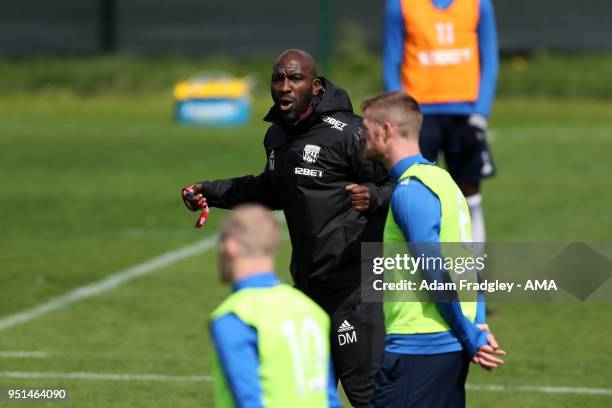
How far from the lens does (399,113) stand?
5.54 metres

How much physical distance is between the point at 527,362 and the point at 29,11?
26.9m

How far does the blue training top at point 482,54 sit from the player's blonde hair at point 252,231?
254 inches

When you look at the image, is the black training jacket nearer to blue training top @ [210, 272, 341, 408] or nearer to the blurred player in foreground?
blue training top @ [210, 272, 341, 408]

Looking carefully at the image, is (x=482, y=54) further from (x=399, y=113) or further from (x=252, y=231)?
(x=252, y=231)

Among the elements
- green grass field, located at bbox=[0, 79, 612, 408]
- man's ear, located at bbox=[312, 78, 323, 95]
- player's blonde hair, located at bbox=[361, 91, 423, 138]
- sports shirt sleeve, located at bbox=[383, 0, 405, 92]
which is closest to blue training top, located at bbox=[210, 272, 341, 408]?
player's blonde hair, located at bbox=[361, 91, 423, 138]

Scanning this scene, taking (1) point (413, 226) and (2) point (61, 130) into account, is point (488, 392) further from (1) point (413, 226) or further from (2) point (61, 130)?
(2) point (61, 130)

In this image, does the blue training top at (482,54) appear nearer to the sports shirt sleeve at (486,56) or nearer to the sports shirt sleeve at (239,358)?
the sports shirt sleeve at (486,56)

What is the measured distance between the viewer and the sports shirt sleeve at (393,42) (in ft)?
35.5

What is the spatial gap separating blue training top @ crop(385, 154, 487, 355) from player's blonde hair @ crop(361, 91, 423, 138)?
0.40 ft

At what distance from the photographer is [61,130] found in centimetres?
2445

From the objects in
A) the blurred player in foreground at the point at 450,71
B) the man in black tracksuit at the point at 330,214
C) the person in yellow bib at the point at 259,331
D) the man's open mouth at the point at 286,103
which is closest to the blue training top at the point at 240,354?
the person in yellow bib at the point at 259,331

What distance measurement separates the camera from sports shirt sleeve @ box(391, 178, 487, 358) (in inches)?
211

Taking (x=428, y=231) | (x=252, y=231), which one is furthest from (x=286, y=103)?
(x=252, y=231)

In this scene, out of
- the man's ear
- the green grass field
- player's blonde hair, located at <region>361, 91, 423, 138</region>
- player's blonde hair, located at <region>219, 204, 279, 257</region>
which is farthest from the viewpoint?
the green grass field
